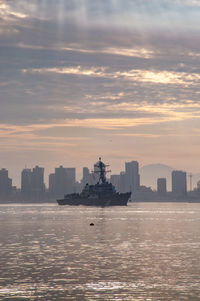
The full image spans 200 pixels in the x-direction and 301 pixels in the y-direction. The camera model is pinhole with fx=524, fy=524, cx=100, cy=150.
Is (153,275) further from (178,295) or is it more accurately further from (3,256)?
(3,256)

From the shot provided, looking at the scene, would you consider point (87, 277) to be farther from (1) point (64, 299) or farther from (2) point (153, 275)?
(1) point (64, 299)

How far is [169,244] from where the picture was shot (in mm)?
87688

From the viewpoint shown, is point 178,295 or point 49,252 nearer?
point 178,295

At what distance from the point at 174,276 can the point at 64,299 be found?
15.0 metres

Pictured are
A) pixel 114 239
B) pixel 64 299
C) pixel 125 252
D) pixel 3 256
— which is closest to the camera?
pixel 64 299

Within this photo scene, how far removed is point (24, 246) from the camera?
84812 mm

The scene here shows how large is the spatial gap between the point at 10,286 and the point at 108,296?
32.3 feet

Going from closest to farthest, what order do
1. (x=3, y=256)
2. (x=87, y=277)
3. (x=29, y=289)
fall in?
(x=29, y=289) < (x=87, y=277) < (x=3, y=256)

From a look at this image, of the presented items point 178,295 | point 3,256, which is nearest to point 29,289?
point 178,295

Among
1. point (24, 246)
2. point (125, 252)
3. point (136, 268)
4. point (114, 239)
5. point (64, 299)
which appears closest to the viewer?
point (64, 299)

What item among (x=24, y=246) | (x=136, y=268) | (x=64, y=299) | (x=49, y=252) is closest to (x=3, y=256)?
(x=49, y=252)

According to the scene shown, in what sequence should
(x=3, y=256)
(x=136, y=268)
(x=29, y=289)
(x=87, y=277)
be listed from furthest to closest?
(x=3, y=256)
(x=136, y=268)
(x=87, y=277)
(x=29, y=289)

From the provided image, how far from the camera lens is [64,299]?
1598 inches

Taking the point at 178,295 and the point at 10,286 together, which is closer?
the point at 178,295
